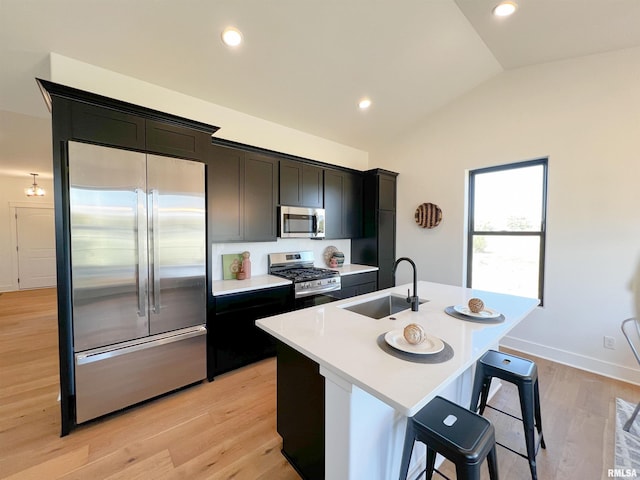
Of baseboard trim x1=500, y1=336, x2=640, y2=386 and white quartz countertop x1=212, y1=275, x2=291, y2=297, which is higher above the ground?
white quartz countertop x1=212, y1=275, x2=291, y2=297

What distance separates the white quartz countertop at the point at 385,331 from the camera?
3.10 ft

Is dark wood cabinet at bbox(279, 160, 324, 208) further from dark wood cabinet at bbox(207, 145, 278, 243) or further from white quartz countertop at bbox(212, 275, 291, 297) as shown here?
white quartz countertop at bbox(212, 275, 291, 297)

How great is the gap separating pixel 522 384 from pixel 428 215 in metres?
2.75

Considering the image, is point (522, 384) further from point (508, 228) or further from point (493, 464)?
point (508, 228)

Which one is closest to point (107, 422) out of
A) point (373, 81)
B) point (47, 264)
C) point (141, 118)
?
point (141, 118)

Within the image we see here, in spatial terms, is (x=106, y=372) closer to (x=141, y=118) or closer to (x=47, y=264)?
(x=141, y=118)

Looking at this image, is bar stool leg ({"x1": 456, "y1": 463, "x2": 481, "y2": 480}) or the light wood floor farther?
the light wood floor

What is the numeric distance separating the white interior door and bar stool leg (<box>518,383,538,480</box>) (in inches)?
361

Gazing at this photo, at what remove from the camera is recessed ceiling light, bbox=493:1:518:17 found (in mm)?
2206

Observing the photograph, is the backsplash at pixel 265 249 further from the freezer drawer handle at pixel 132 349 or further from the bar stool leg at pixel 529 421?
the bar stool leg at pixel 529 421

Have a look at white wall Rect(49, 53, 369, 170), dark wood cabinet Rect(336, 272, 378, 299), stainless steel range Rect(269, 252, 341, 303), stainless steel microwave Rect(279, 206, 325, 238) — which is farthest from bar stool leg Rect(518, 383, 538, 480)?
white wall Rect(49, 53, 369, 170)

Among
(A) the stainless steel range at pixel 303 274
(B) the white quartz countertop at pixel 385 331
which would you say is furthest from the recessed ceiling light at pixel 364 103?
(B) the white quartz countertop at pixel 385 331

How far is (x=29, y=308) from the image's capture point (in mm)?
4734

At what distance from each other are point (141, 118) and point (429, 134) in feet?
11.9
